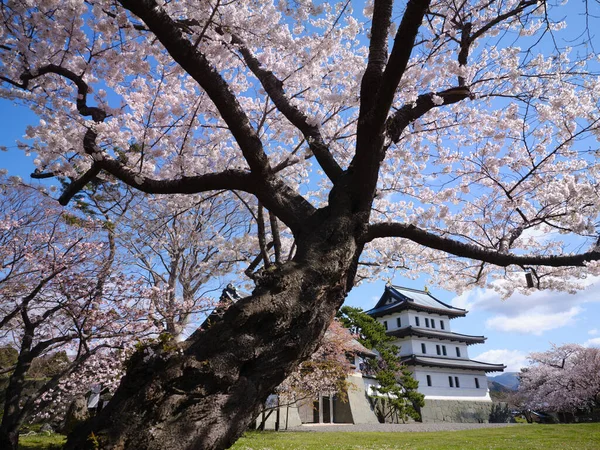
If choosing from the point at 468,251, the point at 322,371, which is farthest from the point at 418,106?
the point at 322,371

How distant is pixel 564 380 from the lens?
90.7 feet

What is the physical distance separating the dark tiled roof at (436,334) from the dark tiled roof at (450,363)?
1.60 meters

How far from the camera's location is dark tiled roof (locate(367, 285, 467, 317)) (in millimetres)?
30688

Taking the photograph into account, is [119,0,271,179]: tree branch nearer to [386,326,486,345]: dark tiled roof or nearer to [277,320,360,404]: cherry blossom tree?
[277,320,360,404]: cherry blossom tree

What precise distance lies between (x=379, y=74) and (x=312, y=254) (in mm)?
1635

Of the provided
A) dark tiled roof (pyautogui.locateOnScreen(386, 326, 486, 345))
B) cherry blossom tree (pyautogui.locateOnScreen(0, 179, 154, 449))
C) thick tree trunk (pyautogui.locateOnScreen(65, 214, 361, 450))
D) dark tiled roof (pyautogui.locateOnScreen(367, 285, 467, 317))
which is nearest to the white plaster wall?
dark tiled roof (pyautogui.locateOnScreen(386, 326, 486, 345))

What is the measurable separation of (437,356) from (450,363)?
3.60ft

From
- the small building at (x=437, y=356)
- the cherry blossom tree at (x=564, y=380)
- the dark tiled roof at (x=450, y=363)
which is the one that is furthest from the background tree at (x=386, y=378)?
the cherry blossom tree at (x=564, y=380)

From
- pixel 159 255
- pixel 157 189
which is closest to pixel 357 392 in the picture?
pixel 159 255

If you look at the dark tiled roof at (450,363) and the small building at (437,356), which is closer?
the dark tiled roof at (450,363)

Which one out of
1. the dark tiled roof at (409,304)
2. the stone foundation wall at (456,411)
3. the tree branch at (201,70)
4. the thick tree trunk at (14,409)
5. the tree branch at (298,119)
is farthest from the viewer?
the dark tiled roof at (409,304)

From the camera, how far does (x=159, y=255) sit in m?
12.9

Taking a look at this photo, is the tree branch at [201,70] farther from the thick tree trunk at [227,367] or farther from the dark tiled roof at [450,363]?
the dark tiled roof at [450,363]

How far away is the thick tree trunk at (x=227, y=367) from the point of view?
1961 mm
